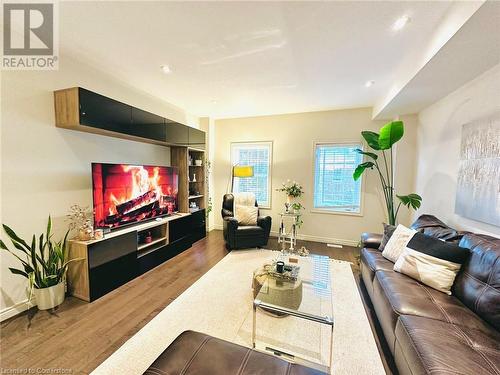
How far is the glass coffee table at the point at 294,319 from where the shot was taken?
159 cm

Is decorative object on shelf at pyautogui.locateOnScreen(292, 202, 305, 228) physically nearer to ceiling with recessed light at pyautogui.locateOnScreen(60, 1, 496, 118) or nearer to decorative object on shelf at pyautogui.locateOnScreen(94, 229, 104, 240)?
ceiling with recessed light at pyautogui.locateOnScreen(60, 1, 496, 118)

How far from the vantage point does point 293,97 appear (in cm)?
351

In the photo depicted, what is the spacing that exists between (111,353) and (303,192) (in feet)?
12.2

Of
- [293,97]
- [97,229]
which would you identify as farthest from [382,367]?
[293,97]

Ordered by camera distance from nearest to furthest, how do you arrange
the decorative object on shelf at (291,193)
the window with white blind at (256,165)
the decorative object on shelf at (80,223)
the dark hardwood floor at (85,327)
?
1. the dark hardwood floor at (85,327)
2. the decorative object on shelf at (80,223)
3. the decorative object on shelf at (291,193)
4. the window with white blind at (256,165)

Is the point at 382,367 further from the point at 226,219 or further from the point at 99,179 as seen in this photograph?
the point at 99,179

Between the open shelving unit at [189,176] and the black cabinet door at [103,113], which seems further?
the open shelving unit at [189,176]

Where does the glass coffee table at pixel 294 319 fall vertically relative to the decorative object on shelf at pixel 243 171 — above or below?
below

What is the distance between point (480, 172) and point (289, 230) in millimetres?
3073

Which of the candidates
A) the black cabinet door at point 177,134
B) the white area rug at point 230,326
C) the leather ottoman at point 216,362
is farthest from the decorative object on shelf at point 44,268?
the black cabinet door at point 177,134

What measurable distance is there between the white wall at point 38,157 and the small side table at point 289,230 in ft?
10.2

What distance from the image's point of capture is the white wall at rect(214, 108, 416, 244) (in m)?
3.97

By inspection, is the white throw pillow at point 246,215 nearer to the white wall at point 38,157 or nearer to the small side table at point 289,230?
the small side table at point 289,230

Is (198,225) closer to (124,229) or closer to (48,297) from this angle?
(124,229)
